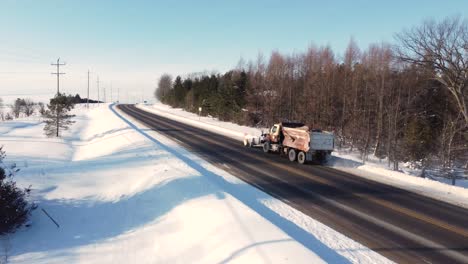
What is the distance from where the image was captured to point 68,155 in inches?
1132

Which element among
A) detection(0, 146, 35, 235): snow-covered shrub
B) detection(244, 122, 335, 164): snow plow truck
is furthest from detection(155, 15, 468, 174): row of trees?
detection(0, 146, 35, 235): snow-covered shrub

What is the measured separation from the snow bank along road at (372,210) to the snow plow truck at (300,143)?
4.18 feet

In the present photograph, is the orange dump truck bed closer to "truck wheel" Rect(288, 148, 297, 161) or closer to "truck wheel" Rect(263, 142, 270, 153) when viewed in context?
"truck wheel" Rect(288, 148, 297, 161)

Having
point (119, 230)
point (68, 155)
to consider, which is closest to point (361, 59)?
point (68, 155)

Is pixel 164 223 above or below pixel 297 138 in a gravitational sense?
below

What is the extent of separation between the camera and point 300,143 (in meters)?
21.9

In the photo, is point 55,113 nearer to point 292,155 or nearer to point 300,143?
point 292,155

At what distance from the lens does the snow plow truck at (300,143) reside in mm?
21172

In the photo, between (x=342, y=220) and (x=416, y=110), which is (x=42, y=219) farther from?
(x=416, y=110)

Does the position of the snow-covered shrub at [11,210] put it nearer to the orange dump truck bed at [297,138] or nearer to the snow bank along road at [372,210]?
the snow bank along road at [372,210]

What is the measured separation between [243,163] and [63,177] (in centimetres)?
864

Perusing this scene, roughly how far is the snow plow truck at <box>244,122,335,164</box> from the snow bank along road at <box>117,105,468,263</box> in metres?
1.27

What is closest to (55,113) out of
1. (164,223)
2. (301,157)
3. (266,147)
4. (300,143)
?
(266,147)

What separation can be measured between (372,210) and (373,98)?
98.4 feet
